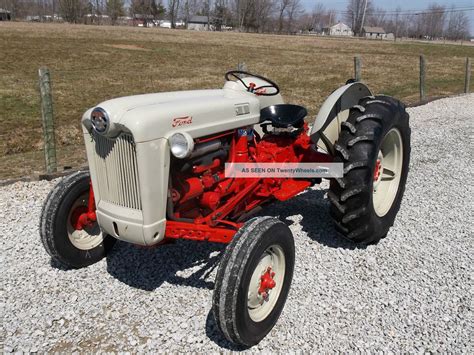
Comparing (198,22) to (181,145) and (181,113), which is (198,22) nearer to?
(181,113)

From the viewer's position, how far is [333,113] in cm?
407

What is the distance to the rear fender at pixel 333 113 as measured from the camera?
3.96 m

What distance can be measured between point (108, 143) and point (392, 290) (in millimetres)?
2243

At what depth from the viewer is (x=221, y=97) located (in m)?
3.42

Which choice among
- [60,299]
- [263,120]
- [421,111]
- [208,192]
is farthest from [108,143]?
[421,111]

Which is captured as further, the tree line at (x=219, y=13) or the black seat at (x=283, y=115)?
the tree line at (x=219, y=13)

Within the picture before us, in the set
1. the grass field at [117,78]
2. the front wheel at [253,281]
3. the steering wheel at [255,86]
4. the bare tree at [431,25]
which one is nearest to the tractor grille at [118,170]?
the front wheel at [253,281]

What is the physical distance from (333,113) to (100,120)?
2.16 meters

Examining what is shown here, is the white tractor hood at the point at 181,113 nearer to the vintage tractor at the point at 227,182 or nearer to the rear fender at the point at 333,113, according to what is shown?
the vintage tractor at the point at 227,182

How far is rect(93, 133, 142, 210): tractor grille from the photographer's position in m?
2.74

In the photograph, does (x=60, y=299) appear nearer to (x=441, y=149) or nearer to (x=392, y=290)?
(x=392, y=290)

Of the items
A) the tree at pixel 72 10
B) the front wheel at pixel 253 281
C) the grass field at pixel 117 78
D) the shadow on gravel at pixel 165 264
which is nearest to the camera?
the front wheel at pixel 253 281

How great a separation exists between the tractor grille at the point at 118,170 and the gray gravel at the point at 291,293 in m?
0.79

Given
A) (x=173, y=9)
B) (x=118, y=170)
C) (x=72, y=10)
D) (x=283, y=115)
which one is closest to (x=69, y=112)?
(x=283, y=115)
